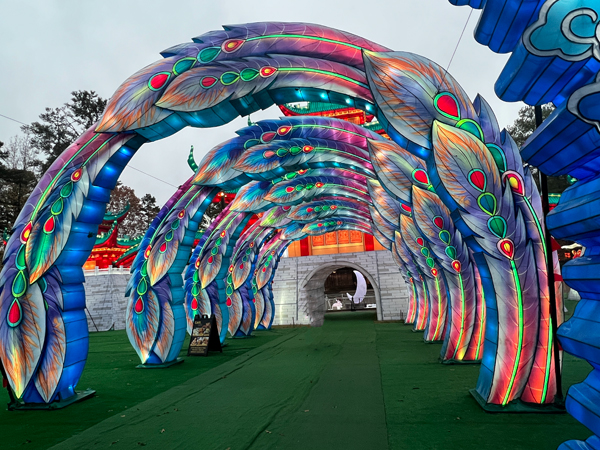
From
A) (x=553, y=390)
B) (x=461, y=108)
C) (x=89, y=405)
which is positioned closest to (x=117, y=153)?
(x=89, y=405)

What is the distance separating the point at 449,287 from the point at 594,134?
7.05 metres

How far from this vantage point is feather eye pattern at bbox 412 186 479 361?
738cm

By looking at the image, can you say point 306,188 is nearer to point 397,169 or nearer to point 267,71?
point 397,169

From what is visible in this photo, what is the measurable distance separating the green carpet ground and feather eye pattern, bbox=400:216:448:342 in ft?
8.14

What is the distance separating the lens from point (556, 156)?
213 cm

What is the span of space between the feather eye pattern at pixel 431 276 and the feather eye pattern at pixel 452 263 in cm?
145

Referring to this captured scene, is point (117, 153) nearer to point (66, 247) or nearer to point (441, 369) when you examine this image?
point (66, 247)

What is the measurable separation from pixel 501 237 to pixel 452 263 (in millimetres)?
3354

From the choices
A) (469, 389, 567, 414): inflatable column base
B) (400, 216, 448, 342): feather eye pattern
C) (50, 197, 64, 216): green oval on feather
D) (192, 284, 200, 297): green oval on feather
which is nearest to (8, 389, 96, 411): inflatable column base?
(50, 197, 64, 216): green oval on feather

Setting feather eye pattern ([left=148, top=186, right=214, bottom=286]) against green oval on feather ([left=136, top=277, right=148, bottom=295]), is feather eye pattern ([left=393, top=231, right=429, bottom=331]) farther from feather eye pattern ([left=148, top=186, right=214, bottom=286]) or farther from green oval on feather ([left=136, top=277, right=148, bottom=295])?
green oval on feather ([left=136, top=277, right=148, bottom=295])

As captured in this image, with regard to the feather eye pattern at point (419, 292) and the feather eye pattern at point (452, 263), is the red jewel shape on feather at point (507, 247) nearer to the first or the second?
the feather eye pattern at point (452, 263)

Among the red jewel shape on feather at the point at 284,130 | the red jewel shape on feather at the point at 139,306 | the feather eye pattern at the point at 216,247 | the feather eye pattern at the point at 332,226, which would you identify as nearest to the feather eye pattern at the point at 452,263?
the red jewel shape on feather at the point at 284,130

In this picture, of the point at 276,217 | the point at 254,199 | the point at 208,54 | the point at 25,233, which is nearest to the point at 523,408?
the point at 208,54

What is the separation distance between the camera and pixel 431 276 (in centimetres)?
1127
